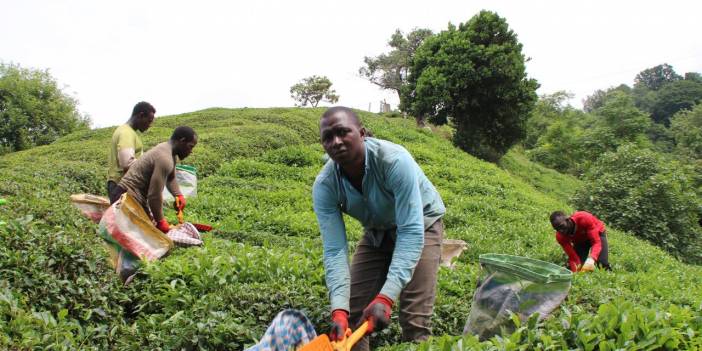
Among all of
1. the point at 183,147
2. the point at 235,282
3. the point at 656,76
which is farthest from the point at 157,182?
the point at 656,76

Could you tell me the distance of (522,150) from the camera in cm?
3566

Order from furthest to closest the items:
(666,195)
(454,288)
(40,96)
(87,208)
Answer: (40,96), (666,195), (87,208), (454,288)

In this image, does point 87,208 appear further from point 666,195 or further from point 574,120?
point 574,120

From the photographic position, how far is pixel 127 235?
450 centimetres

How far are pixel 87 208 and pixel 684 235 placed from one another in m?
14.0

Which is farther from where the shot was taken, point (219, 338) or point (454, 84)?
point (454, 84)

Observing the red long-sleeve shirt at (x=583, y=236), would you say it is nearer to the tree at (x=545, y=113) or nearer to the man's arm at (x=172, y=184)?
the man's arm at (x=172, y=184)

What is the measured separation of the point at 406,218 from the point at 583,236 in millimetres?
5250

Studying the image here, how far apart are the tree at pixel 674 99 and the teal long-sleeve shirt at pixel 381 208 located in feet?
A: 206

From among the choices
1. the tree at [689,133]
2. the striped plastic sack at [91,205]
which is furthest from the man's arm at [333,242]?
the tree at [689,133]

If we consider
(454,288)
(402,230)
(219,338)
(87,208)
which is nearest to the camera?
(402,230)

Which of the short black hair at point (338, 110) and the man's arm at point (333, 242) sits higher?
the short black hair at point (338, 110)

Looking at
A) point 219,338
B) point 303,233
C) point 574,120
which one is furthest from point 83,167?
point 574,120

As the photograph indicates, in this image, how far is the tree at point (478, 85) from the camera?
2180 centimetres
